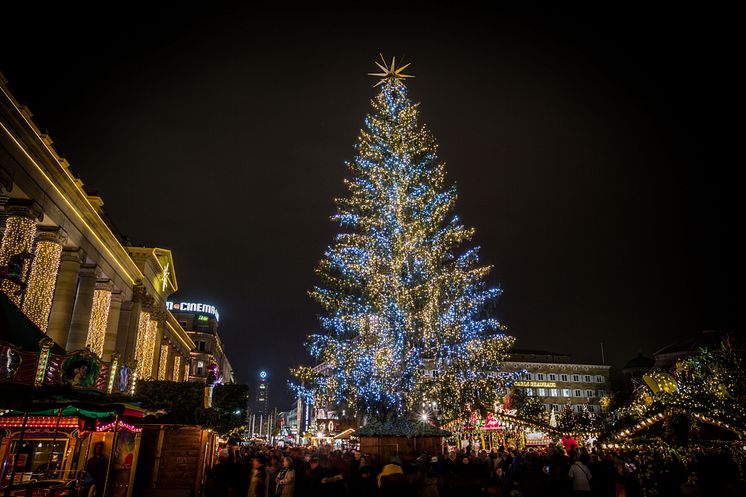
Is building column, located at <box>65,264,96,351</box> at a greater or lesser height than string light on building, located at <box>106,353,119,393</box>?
greater

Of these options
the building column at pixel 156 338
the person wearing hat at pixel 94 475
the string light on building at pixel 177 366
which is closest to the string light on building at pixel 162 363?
the building column at pixel 156 338

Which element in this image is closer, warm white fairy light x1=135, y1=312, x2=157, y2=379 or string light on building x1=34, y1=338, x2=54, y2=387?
string light on building x1=34, y1=338, x2=54, y2=387

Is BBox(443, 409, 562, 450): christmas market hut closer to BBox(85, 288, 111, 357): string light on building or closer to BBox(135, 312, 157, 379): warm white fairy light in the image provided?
BBox(85, 288, 111, 357): string light on building

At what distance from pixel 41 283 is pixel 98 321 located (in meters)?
8.25

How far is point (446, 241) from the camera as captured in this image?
30.6m

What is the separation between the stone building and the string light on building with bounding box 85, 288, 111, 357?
5 centimetres

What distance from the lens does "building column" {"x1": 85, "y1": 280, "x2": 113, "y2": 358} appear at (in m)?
25.8

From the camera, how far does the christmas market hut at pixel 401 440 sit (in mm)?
17422

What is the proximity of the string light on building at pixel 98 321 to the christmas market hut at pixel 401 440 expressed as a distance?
15587mm

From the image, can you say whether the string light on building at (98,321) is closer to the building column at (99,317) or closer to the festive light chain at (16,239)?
the building column at (99,317)

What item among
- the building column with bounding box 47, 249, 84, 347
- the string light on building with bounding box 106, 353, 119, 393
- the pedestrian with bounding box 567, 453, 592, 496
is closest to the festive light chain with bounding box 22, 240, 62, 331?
the building column with bounding box 47, 249, 84, 347

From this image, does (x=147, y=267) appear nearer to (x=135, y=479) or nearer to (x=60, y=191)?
(x=60, y=191)

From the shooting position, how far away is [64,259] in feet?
75.9

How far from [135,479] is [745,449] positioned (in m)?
20.3
